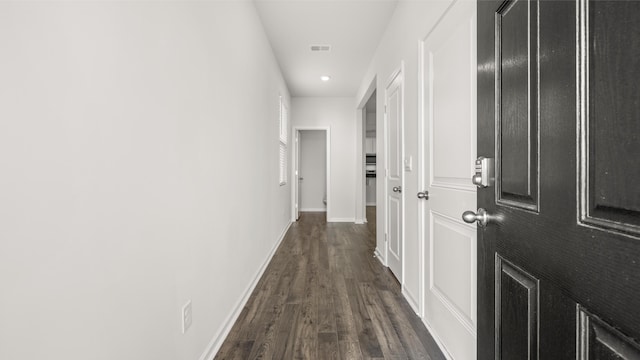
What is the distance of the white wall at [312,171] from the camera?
26.0 feet

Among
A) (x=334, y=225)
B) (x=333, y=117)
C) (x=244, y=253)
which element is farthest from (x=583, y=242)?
(x=333, y=117)

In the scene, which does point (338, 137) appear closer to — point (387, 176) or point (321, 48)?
point (321, 48)

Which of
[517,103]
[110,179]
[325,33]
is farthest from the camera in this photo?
[325,33]

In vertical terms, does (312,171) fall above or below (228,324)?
above

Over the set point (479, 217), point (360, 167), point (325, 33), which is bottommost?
point (479, 217)

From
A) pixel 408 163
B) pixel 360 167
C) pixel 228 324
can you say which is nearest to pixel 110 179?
pixel 228 324

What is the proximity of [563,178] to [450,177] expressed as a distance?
1119 mm

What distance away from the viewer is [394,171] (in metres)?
2.95

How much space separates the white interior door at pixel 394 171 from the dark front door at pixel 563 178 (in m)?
1.78

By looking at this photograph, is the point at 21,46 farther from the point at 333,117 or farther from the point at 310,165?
the point at 310,165

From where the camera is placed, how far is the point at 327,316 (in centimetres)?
215

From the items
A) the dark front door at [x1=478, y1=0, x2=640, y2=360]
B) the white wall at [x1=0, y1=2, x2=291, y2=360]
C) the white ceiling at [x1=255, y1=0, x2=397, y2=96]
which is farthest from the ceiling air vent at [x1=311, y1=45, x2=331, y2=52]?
the dark front door at [x1=478, y1=0, x2=640, y2=360]

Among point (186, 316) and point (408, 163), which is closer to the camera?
point (186, 316)

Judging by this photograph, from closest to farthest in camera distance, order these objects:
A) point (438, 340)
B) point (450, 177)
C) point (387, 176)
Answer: point (450, 177) < point (438, 340) < point (387, 176)
